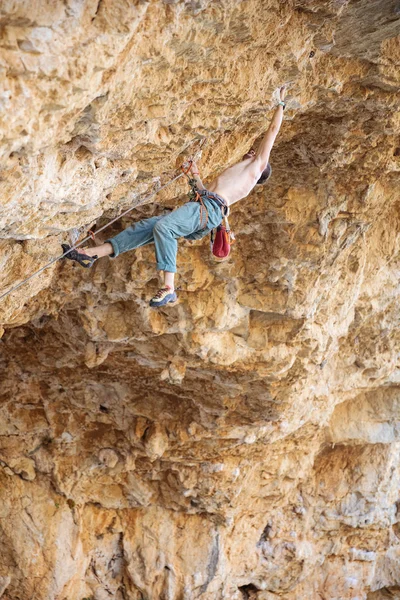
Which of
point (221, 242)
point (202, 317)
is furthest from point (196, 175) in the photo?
point (202, 317)

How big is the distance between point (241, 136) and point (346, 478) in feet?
23.8

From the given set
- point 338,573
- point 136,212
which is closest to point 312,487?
point 338,573

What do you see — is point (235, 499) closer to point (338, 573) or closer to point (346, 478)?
point (346, 478)

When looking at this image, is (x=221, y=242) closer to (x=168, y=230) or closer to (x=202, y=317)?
(x=168, y=230)

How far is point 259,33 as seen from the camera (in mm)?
4102

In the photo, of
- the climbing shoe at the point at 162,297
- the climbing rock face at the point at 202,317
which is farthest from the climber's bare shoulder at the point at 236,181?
the climbing shoe at the point at 162,297

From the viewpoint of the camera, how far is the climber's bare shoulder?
15.9 ft

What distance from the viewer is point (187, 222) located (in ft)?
14.9

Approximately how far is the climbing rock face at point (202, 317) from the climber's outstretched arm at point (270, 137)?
13 cm

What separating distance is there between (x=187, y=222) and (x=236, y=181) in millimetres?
543

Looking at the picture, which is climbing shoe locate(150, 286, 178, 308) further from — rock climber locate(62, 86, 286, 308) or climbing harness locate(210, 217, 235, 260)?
climbing harness locate(210, 217, 235, 260)

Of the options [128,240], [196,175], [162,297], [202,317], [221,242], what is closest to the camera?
[162,297]

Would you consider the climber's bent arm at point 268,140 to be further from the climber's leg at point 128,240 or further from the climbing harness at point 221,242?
the climber's leg at point 128,240

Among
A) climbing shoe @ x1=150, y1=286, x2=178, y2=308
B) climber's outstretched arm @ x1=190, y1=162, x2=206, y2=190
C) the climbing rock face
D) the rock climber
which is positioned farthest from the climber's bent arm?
climbing shoe @ x1=150, y1=286, x2=178, y2=308
